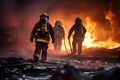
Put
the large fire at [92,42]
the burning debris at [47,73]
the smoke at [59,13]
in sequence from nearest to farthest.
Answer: the burning debris at [47,73]
the large fire at [92,42]
the smoke at [59,13]

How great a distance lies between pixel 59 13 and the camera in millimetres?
34562

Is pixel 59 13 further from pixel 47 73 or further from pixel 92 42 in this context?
pixel 47 73

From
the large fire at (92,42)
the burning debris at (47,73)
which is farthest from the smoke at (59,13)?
the burning debris at (47,73)

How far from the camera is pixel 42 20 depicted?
45.0 feet

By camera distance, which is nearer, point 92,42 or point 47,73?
point 47,73

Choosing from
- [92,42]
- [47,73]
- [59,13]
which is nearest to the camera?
[47,73]

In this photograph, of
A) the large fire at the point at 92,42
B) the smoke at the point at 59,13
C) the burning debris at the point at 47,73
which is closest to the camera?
the burning debris at the point at 47,73

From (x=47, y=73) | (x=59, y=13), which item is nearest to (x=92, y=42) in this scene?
(x=59, y=13)

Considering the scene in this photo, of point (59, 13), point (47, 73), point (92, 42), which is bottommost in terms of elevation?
point (47, 73)

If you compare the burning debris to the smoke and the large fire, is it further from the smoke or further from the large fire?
the smoke

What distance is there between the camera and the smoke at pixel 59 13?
31.0m

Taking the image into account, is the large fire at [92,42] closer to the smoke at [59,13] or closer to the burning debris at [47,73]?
the smoke at [59,13]

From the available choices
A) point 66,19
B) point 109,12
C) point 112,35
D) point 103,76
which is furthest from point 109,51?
point 103,76

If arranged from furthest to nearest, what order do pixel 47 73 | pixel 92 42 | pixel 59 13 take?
pixel 59 13, pixel 92 42, pixel 47 73
